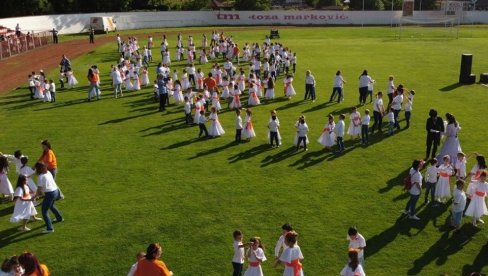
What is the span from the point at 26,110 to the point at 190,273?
1798 cm

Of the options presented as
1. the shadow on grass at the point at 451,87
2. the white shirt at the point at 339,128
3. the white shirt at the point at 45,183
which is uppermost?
the white shirt at the point at 45,183

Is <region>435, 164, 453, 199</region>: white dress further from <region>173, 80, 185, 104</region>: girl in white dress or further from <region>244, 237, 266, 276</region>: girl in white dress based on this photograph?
<region>173, 80, 185, 104</region>: girl in white dress

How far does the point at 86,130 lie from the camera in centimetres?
2144

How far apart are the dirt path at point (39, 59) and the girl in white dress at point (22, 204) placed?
1955 centimetres

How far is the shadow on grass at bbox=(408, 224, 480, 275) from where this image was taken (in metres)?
10.9

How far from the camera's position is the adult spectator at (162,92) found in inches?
933

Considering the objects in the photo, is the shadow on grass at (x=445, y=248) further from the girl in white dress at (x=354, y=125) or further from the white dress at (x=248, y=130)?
the white dress at (x=248, y=130)

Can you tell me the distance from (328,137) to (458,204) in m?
6.59

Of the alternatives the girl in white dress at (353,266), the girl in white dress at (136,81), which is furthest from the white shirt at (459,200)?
the girl in white dress at (136,81)

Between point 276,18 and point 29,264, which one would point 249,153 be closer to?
point 29,264

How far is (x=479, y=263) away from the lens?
1088 cm

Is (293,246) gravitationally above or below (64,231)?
above

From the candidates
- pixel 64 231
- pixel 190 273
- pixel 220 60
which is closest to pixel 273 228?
pixel 190 273

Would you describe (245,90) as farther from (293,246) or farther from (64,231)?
(293,246)
